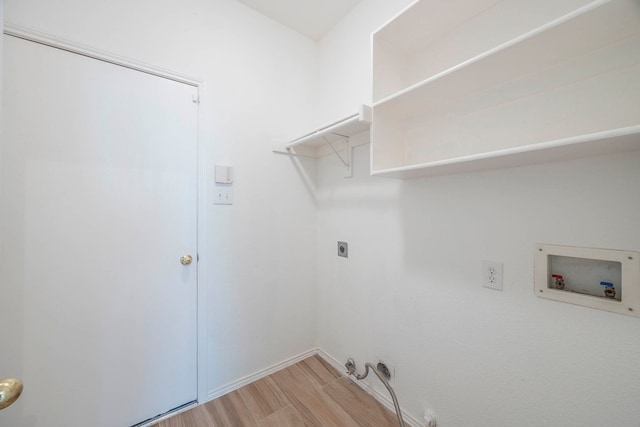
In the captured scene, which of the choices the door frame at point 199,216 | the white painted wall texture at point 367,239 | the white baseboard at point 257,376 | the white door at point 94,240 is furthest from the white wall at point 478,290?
the white door at point 94,240

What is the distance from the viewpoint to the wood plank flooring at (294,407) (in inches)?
55.1

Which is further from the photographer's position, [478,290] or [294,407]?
[294,407]

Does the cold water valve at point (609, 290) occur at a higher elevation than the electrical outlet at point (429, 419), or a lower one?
higher

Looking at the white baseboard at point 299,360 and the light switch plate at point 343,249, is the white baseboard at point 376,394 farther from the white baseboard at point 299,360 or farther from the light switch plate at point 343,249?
the light switch plate at point 343,249

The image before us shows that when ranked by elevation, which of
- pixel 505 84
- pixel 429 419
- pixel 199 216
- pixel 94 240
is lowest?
pixel 429 419

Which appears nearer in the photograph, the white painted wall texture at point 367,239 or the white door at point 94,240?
the white painted wall texture at point 367,239

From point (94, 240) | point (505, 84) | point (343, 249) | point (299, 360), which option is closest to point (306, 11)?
point (505, 84)

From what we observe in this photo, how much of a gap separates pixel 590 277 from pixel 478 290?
1.20 ft

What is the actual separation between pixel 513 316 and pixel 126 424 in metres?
2.05

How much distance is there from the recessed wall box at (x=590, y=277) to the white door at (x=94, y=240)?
5.82 ft

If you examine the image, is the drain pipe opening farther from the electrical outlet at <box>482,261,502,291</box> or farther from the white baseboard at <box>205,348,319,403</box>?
the electrical outlet at <box>482,261,502,291</box>

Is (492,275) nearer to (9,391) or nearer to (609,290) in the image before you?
(609,290)

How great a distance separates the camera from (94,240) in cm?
125

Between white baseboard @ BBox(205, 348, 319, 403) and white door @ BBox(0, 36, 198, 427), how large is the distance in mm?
150
